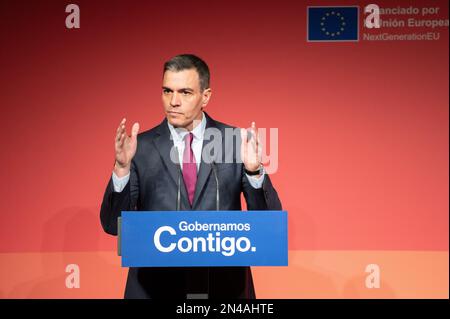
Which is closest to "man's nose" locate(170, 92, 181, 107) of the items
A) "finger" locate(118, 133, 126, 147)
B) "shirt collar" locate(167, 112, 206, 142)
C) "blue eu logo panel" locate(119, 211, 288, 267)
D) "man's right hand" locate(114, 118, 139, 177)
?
"shirt collar" locate(167, 112, 206, 142)

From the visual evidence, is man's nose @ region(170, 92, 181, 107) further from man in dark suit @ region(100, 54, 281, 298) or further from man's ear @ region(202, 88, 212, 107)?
man's ear @ region(202, 88, 212, 107)

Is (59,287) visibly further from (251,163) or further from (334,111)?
(334,111)

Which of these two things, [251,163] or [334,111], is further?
[334,111]

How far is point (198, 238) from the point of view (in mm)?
3279

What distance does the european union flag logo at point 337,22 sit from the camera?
4.19 metres

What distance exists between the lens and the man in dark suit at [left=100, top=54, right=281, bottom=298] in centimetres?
372

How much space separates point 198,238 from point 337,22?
1.70m

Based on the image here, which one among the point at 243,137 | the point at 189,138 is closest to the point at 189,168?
the point at 189,138

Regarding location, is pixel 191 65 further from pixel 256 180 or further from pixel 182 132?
pixel 256 180

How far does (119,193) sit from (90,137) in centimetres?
67

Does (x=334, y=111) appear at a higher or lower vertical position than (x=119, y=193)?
higher

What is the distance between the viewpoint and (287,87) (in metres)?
4.23

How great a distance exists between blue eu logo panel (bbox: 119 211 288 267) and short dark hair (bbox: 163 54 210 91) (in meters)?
1.01
